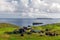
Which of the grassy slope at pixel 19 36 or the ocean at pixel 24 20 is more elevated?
the ocean at pixel 24 20

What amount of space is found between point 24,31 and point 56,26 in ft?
4.08

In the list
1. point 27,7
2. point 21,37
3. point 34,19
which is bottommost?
point 21,37

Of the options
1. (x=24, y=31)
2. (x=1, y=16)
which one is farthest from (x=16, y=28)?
(x=1, y=16)

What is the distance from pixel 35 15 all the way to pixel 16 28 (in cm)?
87

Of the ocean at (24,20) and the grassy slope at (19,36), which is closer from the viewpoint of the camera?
the grassy slope at (19,36)

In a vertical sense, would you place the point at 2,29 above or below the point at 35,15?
below

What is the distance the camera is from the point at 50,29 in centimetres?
561

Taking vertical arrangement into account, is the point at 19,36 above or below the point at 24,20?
→ below

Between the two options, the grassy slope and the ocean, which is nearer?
the grassy slope

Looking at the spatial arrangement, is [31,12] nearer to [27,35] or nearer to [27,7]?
[27,7]

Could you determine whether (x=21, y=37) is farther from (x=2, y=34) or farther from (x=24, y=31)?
(x=2, y=34)

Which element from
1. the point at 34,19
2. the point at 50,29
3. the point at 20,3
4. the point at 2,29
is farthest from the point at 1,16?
the point at 50,29

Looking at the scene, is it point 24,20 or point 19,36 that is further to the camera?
point 24,20

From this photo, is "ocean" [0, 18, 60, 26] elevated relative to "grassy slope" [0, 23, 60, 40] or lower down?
elevated
